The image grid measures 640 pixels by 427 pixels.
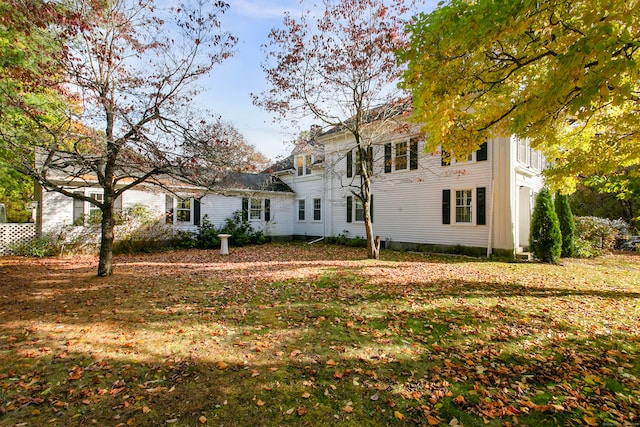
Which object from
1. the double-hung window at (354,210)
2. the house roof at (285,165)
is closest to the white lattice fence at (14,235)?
the house roof at (285,165)

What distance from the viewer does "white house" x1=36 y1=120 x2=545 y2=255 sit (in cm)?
1238

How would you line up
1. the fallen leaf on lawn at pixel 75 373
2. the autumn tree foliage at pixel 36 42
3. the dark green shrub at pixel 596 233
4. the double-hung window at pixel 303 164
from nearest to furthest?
the fallen leaf on lawn at pixel 75 373
the autumn tree foliage at pixel 36 42
the dark green shrub at pixel 596 233
the double-hung window at pixel 303 164

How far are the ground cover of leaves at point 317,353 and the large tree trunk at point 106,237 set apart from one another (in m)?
0.85

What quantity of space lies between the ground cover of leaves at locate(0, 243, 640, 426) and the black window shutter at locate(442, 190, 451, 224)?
6145 millimetres

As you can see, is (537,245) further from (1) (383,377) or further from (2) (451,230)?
(1) (383,377)

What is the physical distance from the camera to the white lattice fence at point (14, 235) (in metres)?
12.2

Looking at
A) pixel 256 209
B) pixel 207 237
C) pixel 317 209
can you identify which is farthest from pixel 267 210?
pixel 207 237

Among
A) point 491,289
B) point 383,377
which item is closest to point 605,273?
point 491,289

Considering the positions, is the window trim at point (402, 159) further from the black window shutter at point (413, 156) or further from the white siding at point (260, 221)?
the white siding at point (260, 221)

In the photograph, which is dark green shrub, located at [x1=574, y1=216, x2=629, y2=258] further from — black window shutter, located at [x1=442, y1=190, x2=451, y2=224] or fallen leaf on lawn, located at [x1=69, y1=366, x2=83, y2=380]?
fallen leaf on lawn, located at [x1=69, y1=366, x2=83, y2=380]

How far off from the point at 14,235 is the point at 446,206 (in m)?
18.1

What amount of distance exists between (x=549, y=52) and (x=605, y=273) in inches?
346

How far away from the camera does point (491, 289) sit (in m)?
7.26

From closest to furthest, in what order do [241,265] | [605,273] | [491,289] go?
[491,289] < [605,273] < [241,265]
